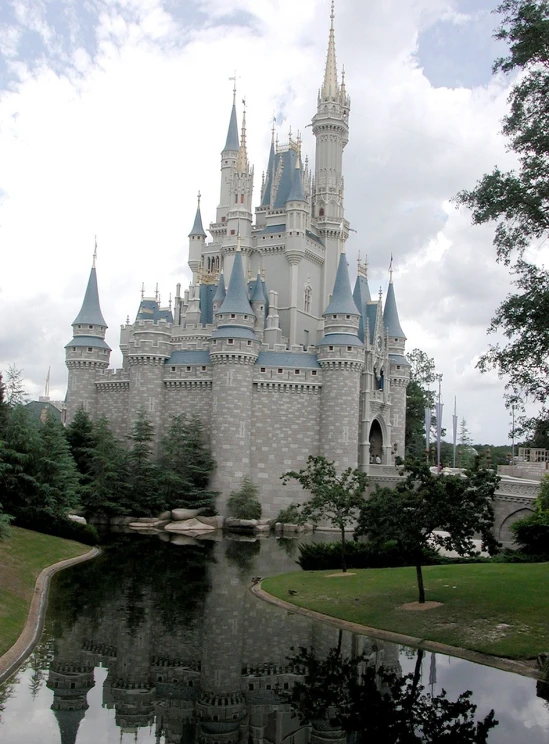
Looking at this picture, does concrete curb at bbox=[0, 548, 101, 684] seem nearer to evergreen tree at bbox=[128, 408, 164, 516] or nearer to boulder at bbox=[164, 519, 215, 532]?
boulder at bbox=[164, 519, 215, 532]

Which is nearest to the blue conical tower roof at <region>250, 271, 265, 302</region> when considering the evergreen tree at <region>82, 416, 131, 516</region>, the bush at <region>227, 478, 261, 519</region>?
the bush at <region>227, 478, 261, 519</region>

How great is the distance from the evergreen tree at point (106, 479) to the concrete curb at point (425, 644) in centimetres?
2440

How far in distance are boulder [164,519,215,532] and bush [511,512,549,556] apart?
2105cm

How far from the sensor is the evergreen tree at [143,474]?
4591 cm

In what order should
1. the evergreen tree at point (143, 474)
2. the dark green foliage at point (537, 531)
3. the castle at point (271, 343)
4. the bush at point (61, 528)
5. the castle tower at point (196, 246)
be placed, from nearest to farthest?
the dark green foliage at point (537, 531), the bush at point (61, 528), the evergreen tree at point (143, 474), the castle at point (271, 343), the castle tower at point (196, 246)

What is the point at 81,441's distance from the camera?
49156 mm

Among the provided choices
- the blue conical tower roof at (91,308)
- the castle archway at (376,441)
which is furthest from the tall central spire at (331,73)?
the castle archway at (376,441)

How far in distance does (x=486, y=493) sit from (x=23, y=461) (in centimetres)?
1952

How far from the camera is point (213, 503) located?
47.8 metres

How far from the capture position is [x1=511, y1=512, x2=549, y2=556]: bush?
1099 inches

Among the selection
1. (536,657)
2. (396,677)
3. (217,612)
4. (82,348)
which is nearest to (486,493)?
(536,657)

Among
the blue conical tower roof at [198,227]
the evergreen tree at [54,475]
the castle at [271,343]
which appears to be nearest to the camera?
the evergreen tree at [54,475]

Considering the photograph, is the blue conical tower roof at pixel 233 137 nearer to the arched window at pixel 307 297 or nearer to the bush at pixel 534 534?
the arched window at pixel 307 297

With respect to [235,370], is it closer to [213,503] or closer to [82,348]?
[213,503]
